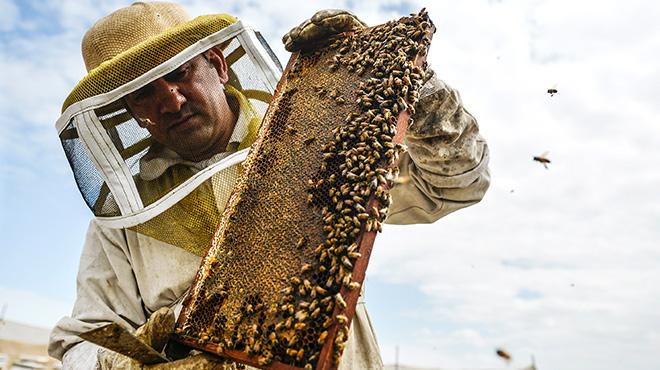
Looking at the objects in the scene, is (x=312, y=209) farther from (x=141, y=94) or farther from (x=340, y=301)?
(x=141, y=94)

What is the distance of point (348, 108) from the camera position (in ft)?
8.98

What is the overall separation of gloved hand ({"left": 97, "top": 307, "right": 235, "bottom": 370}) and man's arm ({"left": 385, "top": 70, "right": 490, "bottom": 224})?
1.93 metres

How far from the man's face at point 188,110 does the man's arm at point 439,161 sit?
4.31 feet

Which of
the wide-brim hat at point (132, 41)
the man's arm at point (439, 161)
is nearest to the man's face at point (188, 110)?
the wide-brim hat at point (132, 41)

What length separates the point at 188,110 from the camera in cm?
341

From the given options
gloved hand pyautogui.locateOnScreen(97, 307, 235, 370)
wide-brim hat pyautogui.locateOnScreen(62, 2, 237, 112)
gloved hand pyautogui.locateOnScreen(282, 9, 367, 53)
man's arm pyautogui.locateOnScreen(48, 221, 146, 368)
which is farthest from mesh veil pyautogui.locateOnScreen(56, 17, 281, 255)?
gloved hand pyautogui.locateOnScreen(97, 307, 235, 370)

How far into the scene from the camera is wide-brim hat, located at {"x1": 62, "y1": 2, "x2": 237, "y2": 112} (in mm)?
3273

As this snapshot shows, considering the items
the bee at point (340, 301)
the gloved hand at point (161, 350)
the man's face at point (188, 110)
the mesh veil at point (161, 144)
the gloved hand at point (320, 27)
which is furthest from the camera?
the man's face at point (188, 110)

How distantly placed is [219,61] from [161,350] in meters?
2.09

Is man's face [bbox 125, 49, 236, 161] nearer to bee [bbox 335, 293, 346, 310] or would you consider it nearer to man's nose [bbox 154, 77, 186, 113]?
man's nose [bbox 154, 77, 186, 113]

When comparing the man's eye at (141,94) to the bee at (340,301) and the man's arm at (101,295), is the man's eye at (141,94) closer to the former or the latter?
the man's arm at (101,295)

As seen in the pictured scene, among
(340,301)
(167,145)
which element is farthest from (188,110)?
(340,301)

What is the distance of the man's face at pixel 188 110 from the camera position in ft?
11.2

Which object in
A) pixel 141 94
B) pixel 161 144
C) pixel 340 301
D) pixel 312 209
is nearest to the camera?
pixel 340 301
